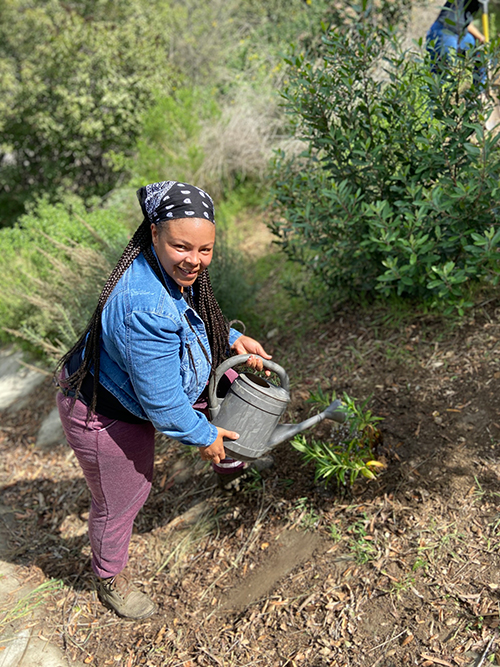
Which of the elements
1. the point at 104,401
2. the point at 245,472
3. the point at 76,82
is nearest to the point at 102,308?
the point at 104,401

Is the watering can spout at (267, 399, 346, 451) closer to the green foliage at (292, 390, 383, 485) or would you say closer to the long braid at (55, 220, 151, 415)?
the green foliage at (292, 390, 383, 485)

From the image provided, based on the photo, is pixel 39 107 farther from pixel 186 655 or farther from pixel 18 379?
pixel 186 655

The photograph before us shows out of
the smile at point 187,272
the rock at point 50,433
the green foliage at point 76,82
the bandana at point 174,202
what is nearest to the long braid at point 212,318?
the smile at point 187,272

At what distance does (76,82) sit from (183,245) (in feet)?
23.5

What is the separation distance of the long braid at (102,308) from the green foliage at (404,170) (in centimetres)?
109

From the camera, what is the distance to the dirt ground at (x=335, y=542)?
6.57 feet

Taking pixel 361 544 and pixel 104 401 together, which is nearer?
pixel 104 401

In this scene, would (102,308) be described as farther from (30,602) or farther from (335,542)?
(30,602)

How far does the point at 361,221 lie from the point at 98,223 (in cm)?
229

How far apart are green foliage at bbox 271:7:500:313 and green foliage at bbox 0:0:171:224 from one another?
16.6ft

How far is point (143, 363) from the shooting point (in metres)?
1.70

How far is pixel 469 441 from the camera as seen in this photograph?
2441 millimetres

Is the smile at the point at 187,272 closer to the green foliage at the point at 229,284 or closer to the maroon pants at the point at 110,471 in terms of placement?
the maroon pants at the point at 110,471

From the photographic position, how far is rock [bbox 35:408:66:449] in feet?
12.4
